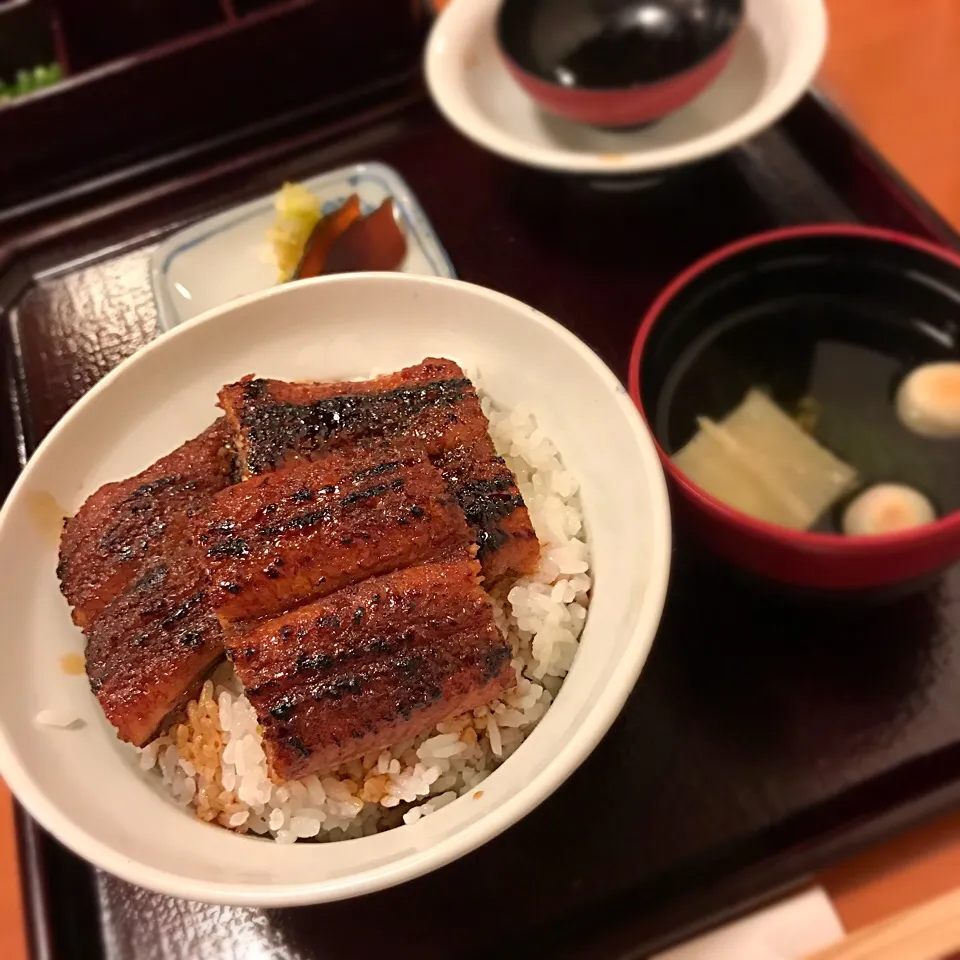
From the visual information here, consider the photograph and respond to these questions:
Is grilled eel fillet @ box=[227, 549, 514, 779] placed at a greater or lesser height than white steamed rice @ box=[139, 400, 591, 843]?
greater

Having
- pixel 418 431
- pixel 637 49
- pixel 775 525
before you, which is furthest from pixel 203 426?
pixel 637 49

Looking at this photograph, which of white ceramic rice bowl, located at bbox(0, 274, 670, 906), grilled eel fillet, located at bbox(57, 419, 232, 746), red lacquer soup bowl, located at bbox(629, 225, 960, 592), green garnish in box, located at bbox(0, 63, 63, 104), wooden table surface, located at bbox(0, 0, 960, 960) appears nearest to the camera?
white ceramic rice bowl, located at bbox(0, 274, 670, 906)

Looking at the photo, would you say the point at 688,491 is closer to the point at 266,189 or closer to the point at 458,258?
the point at 458,258

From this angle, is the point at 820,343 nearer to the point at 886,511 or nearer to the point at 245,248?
the point at 886,511

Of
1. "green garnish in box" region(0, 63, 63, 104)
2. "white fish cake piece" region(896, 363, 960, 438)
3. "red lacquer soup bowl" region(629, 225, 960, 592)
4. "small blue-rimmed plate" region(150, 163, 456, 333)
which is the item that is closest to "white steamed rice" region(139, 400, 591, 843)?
"red lacquer soup bowl" region(629, 225, 960, 592)

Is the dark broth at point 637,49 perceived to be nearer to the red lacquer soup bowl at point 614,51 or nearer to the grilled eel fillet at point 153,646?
the red lacquer soup bowl at point 614,51

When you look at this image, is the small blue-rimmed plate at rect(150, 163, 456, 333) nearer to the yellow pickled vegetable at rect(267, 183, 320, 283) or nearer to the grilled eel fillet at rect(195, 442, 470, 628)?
the yellow pickled vegetable at rect(267, 183, 320, 283)
